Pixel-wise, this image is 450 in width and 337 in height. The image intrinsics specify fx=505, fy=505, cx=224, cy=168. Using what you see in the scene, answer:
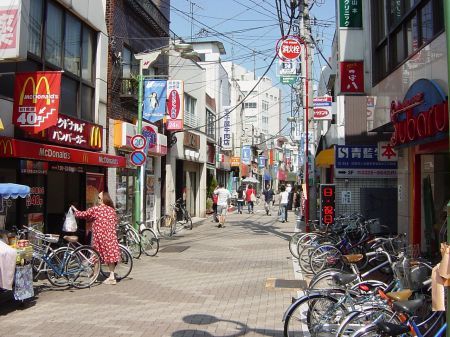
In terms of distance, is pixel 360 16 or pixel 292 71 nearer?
pixel 360 16

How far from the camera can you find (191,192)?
2681 cm

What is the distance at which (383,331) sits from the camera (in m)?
4.15

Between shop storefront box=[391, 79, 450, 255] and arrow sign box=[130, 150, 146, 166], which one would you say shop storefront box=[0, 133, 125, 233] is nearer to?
arrow sign box=[130, 150, 146, 166]

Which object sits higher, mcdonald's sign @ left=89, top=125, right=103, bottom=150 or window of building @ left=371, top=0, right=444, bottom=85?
window of building @ left=371, top=0, right=444, bottom=85

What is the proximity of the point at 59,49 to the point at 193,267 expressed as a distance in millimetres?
6033

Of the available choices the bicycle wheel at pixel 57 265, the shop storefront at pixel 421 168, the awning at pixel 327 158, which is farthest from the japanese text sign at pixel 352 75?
the bicycle wheel at pixel 57 265

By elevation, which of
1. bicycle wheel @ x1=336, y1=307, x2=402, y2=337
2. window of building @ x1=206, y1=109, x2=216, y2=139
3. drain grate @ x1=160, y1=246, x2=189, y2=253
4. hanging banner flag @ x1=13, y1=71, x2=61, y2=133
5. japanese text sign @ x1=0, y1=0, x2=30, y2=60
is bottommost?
drain grate @ x1=160, y1=246, x2=189, y2=253

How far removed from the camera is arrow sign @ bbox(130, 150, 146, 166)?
13.8 m

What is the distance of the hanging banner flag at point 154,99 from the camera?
16.4m

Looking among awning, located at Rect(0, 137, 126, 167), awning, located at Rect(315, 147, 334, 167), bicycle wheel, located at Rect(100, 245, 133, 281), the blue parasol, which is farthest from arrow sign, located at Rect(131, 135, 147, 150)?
awning, located at Rect(315, 147, 334, 167)

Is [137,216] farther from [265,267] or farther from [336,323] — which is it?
[336,323]

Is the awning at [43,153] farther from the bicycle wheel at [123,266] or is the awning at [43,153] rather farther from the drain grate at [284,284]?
the drain grate at [284,284]

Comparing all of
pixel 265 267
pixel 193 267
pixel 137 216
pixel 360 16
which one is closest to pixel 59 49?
pixel 137 216

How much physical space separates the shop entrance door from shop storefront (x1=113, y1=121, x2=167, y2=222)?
561 cm
